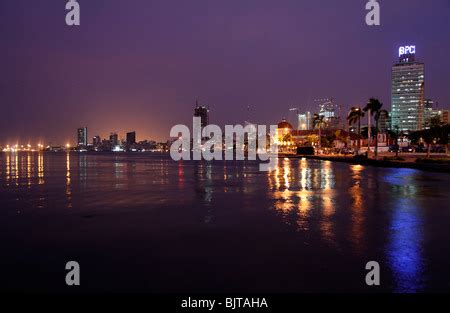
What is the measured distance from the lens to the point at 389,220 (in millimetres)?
13367

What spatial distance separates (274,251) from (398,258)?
2.56 m

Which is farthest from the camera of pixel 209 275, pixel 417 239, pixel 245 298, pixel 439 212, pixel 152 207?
pixel 152 207

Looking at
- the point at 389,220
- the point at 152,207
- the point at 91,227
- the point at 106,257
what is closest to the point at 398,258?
the point at 389,220

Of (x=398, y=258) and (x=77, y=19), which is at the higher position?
(x=77, y=19)

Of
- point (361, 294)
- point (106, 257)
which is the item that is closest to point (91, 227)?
point (106, 257)

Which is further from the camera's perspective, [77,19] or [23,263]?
[77,19]

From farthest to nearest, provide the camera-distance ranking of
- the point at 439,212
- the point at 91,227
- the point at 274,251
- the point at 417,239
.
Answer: the point at 439,212
the point at 91,227
the point at 417,239
the point at 274,251

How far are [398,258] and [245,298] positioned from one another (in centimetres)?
387

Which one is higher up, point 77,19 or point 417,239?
point 77,19

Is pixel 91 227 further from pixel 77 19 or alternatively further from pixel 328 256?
pixel 77 19

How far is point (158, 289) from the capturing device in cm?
703

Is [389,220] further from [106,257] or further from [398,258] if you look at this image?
[106,257]

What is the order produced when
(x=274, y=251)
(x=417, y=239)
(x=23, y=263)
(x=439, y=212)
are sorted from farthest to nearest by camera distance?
1. (x=439, y=212)
2. (x=417, y=239)
3. (x=274, y=251)
4. (x=23, y=263)

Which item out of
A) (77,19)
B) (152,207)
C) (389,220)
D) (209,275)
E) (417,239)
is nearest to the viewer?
(209,275)
